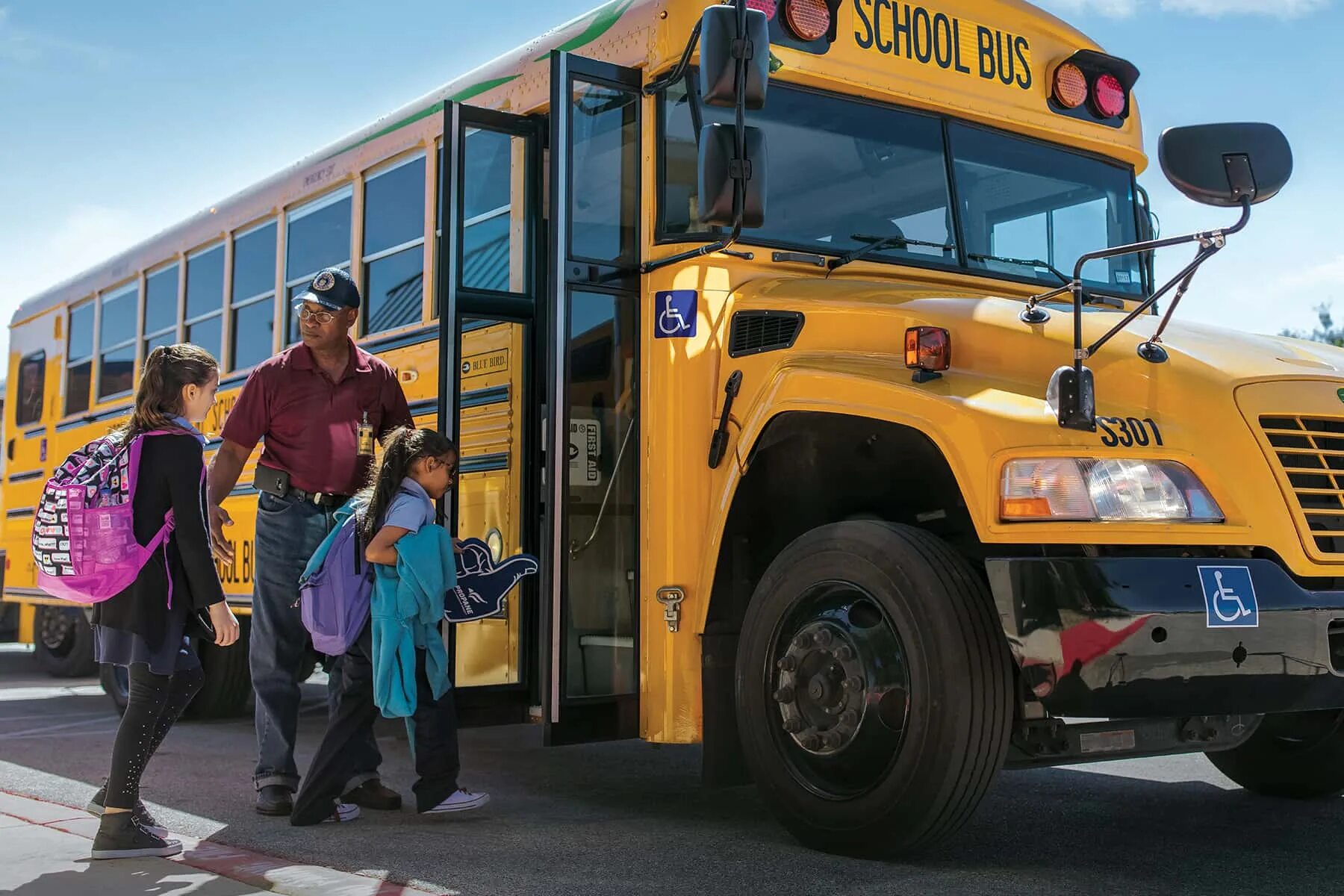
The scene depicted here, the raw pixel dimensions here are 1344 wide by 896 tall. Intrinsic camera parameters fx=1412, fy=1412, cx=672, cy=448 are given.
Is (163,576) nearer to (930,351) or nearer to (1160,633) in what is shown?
(930,351)

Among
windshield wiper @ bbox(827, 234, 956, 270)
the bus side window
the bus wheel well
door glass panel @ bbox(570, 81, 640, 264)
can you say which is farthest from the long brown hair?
the bus side window

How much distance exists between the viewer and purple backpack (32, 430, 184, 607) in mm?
3854

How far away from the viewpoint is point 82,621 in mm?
9484

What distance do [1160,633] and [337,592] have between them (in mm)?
2487

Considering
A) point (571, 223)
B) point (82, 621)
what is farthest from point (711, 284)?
point (82, 621)

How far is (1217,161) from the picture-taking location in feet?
11.1

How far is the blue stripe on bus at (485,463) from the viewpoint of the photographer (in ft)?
17.1

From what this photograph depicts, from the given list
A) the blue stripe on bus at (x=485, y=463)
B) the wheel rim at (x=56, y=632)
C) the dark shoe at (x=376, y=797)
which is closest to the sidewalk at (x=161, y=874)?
the dark shoe at (x=376, y=797)

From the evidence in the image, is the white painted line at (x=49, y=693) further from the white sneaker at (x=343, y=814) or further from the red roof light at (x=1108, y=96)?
the red roof light at (x=1108, y=96)

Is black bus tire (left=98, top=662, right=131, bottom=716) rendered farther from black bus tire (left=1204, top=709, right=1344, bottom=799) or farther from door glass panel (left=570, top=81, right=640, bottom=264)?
black bus tire (left=1204, top=709, right=1344, bottom=799)

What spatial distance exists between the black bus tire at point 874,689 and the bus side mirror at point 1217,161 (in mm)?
1066

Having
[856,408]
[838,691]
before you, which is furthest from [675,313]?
[838,691]

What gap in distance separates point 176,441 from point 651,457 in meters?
1.42

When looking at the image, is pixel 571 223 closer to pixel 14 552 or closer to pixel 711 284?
pixel 711 284
